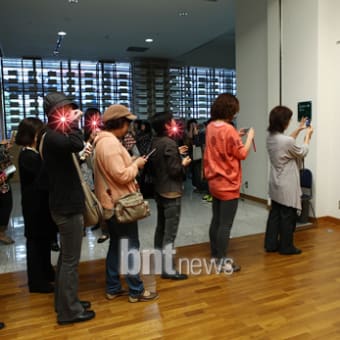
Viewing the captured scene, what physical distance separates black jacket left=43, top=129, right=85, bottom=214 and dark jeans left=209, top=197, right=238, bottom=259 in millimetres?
1308

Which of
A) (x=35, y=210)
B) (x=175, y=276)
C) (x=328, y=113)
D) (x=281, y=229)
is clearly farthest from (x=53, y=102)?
(x=328, y=113)

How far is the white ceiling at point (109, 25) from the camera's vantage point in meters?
6.02

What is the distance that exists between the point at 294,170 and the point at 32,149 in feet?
7.71

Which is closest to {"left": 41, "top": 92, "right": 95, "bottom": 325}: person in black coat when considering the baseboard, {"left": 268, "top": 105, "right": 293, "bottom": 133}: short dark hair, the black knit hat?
the black knit hat

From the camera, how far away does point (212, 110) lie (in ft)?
9.68

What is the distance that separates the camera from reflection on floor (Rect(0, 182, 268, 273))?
3.51m

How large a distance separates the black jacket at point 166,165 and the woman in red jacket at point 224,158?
332 mm

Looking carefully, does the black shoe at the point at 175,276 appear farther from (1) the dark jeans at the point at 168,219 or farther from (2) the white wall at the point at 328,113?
(2) the white wall at the point at 328,113

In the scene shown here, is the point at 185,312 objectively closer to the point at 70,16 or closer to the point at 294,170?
the point at 294,170

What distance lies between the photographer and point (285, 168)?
335cm

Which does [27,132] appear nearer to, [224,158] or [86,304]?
[86,304]

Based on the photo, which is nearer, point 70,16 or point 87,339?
point 87,339

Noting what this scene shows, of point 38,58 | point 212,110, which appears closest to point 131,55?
point 38,58

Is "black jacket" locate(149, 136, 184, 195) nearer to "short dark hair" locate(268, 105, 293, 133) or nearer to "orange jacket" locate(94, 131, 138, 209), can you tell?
"orange jacket" locate(94, 131, 138, 209)
